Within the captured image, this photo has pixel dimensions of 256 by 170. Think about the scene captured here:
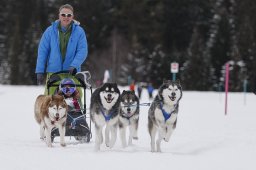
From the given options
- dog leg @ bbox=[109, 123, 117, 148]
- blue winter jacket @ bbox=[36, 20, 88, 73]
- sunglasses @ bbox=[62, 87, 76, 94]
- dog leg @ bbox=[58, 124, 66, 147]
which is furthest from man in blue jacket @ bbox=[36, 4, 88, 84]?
dog leg @ bbox=[109, 123, 117, 148]

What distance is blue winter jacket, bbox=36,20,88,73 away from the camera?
9078 mm

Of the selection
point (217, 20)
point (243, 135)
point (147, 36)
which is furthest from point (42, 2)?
point (243, 135)

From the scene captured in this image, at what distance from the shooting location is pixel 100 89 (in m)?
8.37

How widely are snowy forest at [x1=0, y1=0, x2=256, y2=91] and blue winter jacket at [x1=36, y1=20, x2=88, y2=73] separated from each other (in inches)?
1539

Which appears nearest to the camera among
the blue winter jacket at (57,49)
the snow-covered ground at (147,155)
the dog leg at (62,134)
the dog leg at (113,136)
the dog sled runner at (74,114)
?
the snow-covered ground at (147,155)

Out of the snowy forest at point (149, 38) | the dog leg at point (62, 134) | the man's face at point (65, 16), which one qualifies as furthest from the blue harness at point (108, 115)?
the snowy forest at point (149, 38)

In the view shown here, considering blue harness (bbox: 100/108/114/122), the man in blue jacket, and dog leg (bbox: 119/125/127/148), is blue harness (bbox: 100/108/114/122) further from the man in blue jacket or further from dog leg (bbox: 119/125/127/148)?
the man in blue jacket

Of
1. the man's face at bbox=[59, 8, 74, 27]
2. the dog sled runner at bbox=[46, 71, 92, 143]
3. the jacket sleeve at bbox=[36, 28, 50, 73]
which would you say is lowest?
the dog sled runner at bbox=[46, 71, 92, 143]

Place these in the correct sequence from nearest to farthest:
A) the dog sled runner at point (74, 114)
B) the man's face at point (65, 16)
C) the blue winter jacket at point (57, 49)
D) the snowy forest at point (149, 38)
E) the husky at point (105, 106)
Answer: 1. the husky at point (105, 106)
2. the man's face at point (65, 16)
3. the blue winter jacket at point (57, 49)
4. the dog sled runner at point (74, 114)
5. the snowy forest at point (149, 38)

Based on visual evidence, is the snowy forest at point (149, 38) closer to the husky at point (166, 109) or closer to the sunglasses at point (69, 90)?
the sunglasses at point (69, 90)

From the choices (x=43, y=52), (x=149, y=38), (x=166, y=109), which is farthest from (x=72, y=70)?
(x=149, y=38)

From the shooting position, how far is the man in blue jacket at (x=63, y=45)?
9.04 m

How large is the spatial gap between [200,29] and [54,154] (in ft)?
174

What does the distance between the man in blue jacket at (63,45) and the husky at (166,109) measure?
4.86 ft
